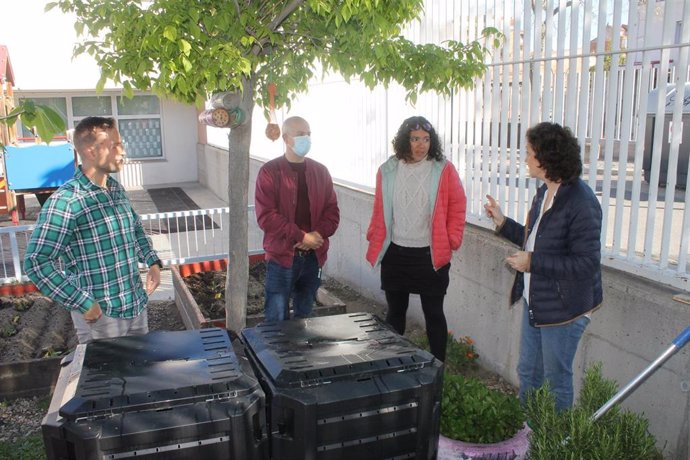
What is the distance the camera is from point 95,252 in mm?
3033

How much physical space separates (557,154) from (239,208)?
7.09 feet

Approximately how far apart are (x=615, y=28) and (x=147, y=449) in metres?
3.35

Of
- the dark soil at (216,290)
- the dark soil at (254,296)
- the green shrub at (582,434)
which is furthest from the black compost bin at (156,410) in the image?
the dark soil at (216,290)

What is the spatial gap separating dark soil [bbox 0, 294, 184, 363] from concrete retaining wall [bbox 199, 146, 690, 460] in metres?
2.24

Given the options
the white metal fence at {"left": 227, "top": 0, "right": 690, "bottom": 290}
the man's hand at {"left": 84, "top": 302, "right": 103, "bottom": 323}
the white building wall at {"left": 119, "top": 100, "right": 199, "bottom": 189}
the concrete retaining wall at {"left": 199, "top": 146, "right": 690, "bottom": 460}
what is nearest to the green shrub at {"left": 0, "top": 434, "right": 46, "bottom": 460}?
the man's hand at {"left": 84, "top": 302, "right": 103, "bottom": 323}

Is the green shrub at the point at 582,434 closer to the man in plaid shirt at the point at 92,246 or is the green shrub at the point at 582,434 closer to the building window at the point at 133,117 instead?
the man in plaid shirt at the point at 92,246

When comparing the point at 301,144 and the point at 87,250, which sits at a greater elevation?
the point at 301,144

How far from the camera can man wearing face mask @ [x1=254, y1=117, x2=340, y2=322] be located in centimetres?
412

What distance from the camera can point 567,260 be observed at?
2910mm

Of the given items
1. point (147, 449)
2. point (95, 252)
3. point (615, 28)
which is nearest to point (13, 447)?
point (95, 252)

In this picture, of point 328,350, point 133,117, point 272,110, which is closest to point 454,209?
point 272,110

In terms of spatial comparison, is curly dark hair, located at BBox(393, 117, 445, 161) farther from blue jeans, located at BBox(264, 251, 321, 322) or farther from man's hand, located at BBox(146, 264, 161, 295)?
man's hand, located at BBox(146, 264, 161, 295)

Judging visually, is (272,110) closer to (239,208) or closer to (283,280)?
(239,208)

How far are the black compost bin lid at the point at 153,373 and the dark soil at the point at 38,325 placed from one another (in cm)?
266
